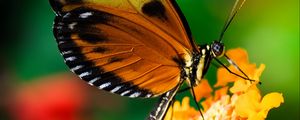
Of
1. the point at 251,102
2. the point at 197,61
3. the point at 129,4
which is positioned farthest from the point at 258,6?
the point at 251,102

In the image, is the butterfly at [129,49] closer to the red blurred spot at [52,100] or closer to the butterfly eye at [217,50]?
the butterfly eye at [217,50]

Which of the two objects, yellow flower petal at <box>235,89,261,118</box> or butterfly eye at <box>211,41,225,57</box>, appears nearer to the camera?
yellow flower petal at <box>235,89,261,118</box>

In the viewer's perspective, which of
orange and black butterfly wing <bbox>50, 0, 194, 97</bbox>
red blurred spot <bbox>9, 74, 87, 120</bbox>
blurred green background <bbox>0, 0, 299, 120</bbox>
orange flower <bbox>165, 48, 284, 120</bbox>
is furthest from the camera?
red blurred spot <bbox>9, 74, 87, 120</bbox>

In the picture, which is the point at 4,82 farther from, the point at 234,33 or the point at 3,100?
the point at 234,33

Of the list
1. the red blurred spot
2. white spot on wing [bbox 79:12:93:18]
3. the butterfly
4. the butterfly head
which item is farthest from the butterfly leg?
the red blurred spot

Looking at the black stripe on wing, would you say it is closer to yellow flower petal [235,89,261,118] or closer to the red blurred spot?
yellow flower petal [235,89,261,118]

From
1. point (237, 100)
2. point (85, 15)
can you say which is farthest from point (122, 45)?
point (237, 100)

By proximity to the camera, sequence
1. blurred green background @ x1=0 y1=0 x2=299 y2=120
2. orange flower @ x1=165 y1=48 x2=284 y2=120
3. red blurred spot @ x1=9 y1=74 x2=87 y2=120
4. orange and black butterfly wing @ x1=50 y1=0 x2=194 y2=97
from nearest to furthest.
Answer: orange flower @ x1=165 y1=48 x2=284 y2=120 < orange and black butterfly wing @ x1=50 y1=0 x2=194 y2=97 < blurred green background @ x1=0 y1=0 x2=299 y2=120 < red blurred spot @ x1=9 y1=74 x2=87 y2=120
